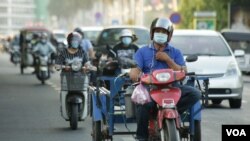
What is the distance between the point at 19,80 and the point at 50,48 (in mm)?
2071

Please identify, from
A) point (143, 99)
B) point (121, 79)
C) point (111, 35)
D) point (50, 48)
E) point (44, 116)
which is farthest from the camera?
point (50, 48)

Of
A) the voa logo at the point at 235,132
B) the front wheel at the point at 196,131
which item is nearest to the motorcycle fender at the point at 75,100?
the front wheel at the point at 196,131

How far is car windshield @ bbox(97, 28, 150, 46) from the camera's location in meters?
29.0

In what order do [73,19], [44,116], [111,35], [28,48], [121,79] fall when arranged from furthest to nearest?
[73,19] < [28,48] < [111,35] < [44,116] < [121,79]

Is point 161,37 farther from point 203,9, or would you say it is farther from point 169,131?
point 203,9

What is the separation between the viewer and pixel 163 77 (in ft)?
35.5

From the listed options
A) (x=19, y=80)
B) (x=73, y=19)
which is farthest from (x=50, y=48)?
(x=73, y=19)

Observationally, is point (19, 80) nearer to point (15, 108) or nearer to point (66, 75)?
point (15, 108)

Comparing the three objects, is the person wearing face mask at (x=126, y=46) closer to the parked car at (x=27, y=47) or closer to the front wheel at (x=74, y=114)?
the front wheel at (x=74, y=114)

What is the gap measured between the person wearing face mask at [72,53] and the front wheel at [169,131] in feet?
20.0

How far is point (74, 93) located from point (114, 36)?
1267 cm

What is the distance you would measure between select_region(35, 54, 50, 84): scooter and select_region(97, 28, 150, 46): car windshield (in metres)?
4.12

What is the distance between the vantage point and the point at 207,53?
2200 cm

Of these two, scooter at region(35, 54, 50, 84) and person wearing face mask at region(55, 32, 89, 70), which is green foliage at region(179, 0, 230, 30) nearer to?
scooter at region(35, 54, 50, 84)
